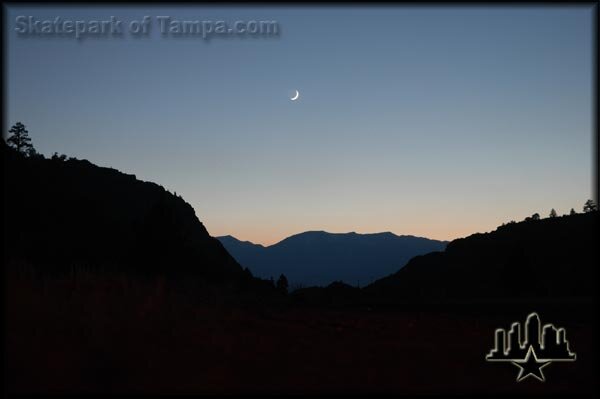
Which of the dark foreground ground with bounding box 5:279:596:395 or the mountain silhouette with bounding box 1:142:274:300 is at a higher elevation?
the mountain silhouette with bounding box 1:142:274:300

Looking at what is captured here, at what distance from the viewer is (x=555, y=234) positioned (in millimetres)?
90438

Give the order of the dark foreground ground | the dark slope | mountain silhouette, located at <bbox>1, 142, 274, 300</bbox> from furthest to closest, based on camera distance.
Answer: the dark slope
mountain silhouette, located at <bbox>1, 142, 274, 300</bbox>
the dark foreground ground

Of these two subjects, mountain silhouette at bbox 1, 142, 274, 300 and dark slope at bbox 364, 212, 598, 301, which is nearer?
mountain silhouette at bbox 1, 142, 274, 300

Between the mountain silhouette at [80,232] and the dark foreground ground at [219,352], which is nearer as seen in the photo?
the dark foreground ground at [219,352]

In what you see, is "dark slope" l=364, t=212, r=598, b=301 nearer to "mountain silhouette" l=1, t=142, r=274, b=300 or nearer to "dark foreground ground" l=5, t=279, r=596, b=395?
"mountain silhouette" l=1, t=142, r=274, b=300

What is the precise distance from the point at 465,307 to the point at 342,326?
4.73 m

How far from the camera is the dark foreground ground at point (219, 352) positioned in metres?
5.11

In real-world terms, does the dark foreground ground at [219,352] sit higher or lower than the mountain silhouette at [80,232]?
lower

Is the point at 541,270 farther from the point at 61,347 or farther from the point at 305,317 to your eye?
the point at 61,347

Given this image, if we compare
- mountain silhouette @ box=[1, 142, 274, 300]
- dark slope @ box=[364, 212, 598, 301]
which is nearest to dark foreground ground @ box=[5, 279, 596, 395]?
mountain silhouette @ box=[1, 142, 274, 300]

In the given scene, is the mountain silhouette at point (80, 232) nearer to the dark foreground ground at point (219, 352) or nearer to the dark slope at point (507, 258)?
the dark foreground ground at point (219, 352)

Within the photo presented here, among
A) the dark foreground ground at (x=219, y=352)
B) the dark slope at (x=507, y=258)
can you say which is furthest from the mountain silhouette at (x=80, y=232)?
the dark slope at (x=507, y=258)

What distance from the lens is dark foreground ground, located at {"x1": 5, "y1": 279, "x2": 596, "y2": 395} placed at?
5.11 metres

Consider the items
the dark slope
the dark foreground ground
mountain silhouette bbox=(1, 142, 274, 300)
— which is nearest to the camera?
the dark foreground ground
